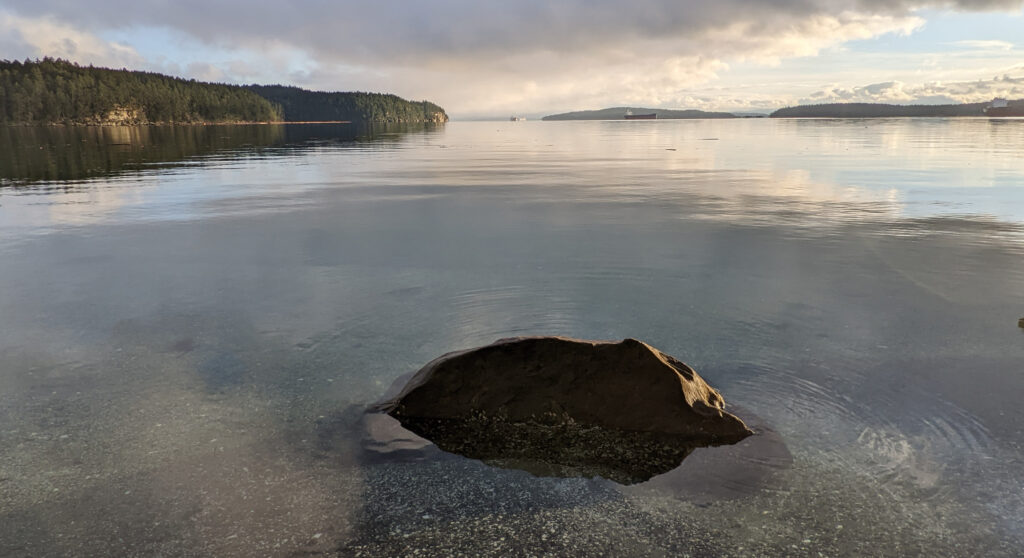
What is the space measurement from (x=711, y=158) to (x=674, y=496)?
121 ft

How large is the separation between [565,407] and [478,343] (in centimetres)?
199

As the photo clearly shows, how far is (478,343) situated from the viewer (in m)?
7.07

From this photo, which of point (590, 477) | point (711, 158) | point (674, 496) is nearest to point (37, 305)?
point (590, 477)

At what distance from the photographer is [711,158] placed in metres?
37.8

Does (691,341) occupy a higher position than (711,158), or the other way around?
(711,158)

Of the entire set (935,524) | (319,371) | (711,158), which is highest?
(711,158)

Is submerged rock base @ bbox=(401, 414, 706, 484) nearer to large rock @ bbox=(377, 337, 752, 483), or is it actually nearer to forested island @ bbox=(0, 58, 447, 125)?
large rock @ bbox=(377, 337, 752, 483)

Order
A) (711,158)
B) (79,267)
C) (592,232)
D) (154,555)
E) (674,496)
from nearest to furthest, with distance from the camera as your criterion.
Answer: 1. (154,555)
2. (674,496)
3. (79,267)
4. (592,232)
5. (711,158)

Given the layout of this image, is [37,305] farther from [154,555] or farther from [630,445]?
[630,445]

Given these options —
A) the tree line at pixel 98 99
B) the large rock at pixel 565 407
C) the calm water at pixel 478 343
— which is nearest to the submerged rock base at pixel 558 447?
the large rock at pixel 565 407

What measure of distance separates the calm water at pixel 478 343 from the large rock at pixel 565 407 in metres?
0.29

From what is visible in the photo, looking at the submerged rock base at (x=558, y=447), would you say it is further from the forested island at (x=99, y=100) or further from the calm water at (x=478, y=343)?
the forested island at (x=99, y=100)

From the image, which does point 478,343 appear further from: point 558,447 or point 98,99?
point 98,99

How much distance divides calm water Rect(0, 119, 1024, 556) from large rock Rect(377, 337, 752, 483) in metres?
0.29
